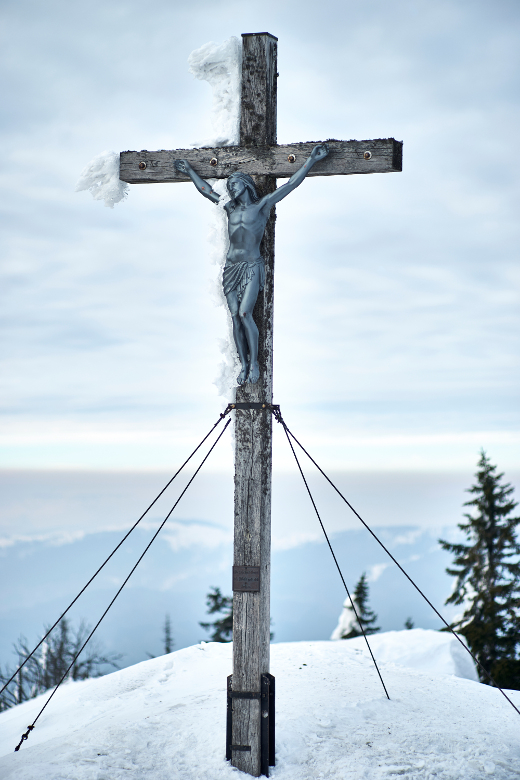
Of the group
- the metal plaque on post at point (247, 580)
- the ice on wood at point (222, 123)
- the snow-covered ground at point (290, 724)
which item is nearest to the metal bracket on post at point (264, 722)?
the snow-covered ground at point (290, 724)

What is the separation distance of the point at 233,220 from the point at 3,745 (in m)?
6.13

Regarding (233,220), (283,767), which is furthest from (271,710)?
(233,220)

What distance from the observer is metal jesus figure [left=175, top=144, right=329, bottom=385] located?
5656 mm

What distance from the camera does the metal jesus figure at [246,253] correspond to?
18.6ft

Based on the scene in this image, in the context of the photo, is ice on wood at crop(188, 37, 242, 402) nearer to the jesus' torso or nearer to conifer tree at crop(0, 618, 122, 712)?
the jesus' torso

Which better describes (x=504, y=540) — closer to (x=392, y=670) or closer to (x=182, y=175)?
(x=392, y=670)

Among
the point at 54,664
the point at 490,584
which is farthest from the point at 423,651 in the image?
the point at 54,664

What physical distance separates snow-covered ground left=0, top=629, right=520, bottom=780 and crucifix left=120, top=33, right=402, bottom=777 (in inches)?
21.6

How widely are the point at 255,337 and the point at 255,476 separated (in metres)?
1.20

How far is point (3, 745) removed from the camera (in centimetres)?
718

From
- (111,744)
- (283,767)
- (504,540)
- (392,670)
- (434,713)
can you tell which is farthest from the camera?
(504,540)

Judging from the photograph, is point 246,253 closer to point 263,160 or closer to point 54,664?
point 263,160

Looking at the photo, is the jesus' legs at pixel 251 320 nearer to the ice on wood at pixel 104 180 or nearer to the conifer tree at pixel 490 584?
the ice on wood at pixel 104 180

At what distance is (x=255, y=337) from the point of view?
18.7ft
